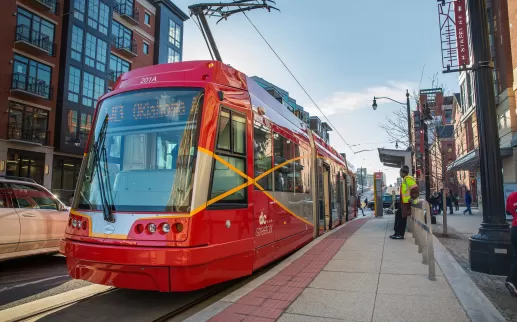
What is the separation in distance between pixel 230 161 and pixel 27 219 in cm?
444

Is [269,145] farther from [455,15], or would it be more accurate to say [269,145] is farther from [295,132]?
[455,15]

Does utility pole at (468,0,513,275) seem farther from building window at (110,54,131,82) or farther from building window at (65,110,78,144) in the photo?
building window at (110,54,131,82)

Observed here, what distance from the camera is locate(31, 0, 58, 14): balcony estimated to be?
78.0 ft

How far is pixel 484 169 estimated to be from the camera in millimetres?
6301

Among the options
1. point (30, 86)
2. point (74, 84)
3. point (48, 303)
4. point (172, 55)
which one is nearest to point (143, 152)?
point (48, 303)

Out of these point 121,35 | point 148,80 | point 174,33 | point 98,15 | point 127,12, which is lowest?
point 148,80

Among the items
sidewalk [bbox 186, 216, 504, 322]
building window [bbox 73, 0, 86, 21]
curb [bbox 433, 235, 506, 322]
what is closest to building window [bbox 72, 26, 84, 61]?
building window [bbox 73, 0, 86, 21]

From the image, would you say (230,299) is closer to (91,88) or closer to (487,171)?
(487,171)

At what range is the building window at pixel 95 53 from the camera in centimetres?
2763

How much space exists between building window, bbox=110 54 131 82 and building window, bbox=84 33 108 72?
1.30 m

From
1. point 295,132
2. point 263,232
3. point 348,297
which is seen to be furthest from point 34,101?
point 348,297

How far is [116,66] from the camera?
30922 mm

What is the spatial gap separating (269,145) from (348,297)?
2762mm

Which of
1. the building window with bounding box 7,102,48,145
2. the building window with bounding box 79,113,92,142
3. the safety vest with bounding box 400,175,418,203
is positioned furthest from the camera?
the building window with bounding box 79,113,92,142
